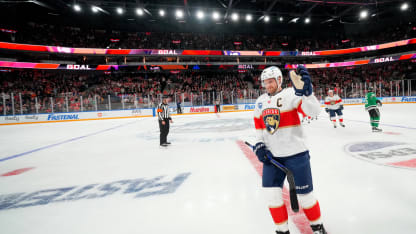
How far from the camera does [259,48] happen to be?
29609 millimetres

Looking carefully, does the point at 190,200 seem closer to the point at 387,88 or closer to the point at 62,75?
the point at 387,88

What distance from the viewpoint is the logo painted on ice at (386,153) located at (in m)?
3.30

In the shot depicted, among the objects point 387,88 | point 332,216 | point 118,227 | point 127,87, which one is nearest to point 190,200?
point 118,227

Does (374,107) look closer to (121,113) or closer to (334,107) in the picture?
(334,107)

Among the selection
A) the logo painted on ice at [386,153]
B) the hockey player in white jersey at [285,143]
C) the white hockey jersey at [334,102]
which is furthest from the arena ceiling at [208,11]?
the hockey player in white jersey at [285,143]

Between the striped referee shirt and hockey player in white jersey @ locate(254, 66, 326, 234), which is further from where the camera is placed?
the striped referee shirt

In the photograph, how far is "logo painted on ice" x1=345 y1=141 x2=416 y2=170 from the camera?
330cm

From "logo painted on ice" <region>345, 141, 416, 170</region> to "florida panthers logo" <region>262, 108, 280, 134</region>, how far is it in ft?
9.95

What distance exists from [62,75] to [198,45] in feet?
60.3

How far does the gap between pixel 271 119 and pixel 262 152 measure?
0.33 m

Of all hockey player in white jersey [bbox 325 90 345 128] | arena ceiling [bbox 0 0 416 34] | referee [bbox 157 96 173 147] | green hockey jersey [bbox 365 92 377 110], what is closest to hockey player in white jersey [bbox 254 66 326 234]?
referee [bbox 157 96 173 147]

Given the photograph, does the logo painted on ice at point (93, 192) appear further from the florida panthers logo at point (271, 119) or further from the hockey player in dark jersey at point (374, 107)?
the hockey player in dark jersey at point (374, 107)

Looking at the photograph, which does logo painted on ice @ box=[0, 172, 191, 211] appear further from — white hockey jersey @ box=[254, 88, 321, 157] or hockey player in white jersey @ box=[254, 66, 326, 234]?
white hockey jersey @ box=[254, 88, 321, 157]

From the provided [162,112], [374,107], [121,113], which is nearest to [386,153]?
[374,107]
